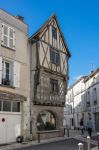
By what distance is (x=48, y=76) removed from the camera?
68.5ft

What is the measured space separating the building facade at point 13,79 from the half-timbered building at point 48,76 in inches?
25.6

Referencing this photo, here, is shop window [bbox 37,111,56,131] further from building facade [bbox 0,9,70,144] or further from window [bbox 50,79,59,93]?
window [bbox 50,79,59,93]

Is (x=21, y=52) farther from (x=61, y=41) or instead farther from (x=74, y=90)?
(x=74, y=90)

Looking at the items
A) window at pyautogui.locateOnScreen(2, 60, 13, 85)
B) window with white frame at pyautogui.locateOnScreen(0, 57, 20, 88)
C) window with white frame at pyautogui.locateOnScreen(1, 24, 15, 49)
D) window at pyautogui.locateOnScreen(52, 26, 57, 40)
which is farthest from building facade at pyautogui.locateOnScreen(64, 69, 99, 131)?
window at pyautogui.locateOnScreen(2, 60, 13, 85)

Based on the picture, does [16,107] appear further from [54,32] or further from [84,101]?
[84,101]

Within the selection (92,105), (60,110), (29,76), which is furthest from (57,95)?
(92,105)

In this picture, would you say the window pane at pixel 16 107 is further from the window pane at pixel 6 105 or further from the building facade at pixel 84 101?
the building facade at pixel 84 101

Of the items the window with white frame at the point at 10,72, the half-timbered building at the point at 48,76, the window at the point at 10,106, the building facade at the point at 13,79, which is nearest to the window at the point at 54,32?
the half-timbered building at the point at 48,76

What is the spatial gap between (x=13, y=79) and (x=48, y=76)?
3.92 meters

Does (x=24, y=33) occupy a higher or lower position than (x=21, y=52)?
higher

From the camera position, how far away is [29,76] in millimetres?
19438

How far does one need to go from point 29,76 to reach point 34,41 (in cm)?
267

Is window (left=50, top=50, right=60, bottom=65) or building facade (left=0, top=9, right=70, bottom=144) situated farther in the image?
window (left=50, top=50, right=60, bottom=65)

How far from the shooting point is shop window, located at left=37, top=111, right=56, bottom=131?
20.3 metres
